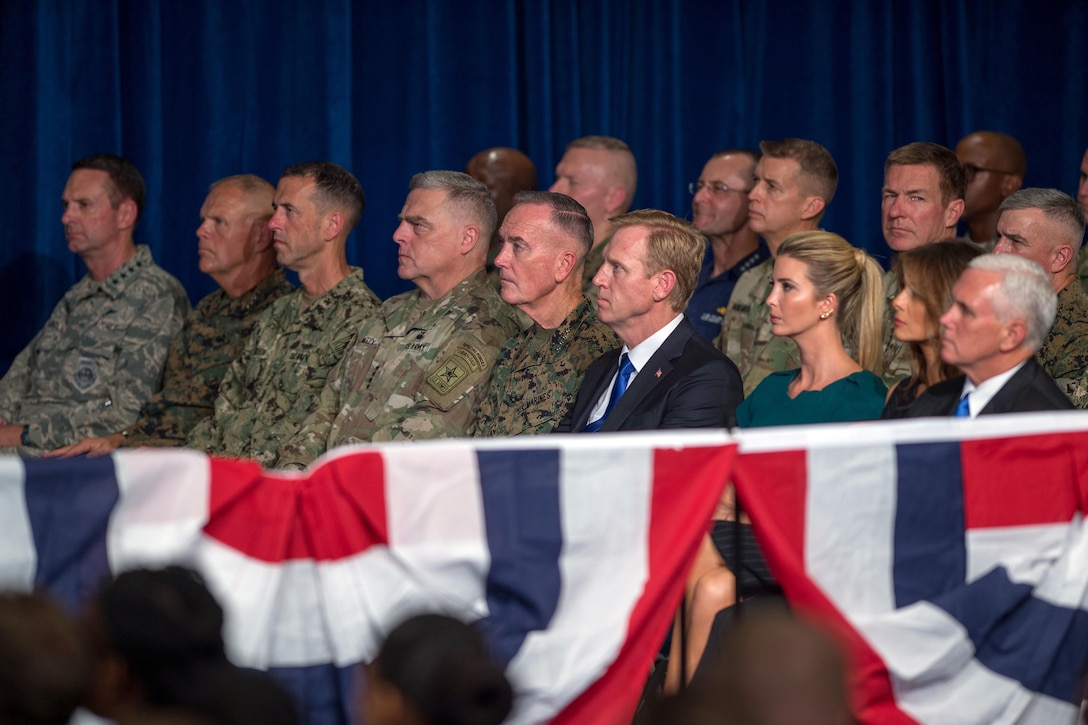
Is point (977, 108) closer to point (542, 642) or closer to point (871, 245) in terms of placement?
point (871, 245)

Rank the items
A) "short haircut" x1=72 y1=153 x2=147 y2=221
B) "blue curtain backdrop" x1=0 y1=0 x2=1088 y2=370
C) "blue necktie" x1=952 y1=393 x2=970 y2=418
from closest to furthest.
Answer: "blue necktie" x1=952 y1=393 x2=970 y2=418
"short haircut" x1=72 y1=153 x2=147 y2=221
"blue curtain backdrop" x1=0 y1=0 x2=1088 y2=370

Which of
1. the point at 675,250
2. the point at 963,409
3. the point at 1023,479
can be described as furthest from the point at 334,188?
the point at 1023,479

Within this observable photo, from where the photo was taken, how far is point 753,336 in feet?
16.5

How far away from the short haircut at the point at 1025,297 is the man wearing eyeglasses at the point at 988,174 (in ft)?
8.82

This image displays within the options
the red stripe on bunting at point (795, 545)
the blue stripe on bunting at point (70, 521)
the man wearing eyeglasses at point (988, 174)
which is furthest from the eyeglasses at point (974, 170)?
the blue stripe on bunting at point (70, 521)

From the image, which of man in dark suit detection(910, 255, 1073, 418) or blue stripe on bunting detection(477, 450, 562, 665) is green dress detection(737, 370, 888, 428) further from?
blue stripe on bunting detection(477, 450, 562, 665)

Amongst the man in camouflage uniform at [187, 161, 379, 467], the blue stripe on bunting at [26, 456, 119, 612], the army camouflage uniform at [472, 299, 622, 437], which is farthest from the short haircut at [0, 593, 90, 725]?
the man in camouflage uniform at [187, 161, 379, 467]

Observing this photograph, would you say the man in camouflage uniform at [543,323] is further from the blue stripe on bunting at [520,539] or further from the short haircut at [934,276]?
the blue stripe on bunting at [520,539]

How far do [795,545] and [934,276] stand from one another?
118 cm

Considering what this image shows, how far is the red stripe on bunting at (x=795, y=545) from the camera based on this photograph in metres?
2.59

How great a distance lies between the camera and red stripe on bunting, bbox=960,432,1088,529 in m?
2.66

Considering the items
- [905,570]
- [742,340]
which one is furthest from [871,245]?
[905,570]

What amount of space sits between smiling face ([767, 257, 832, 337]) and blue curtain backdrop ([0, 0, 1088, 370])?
8.78 ft

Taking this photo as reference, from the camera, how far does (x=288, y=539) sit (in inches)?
101
